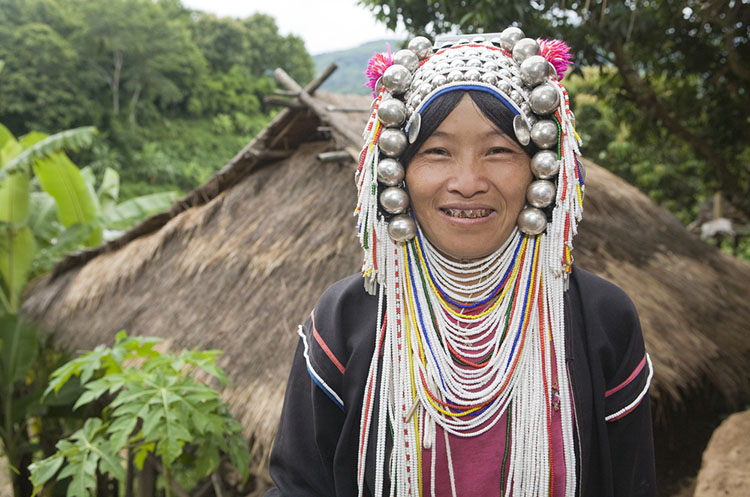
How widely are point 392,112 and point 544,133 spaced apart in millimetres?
312

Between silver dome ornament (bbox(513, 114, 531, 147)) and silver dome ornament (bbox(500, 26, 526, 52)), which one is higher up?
silver dome ornament (bbox(500, 26, 526, 52))

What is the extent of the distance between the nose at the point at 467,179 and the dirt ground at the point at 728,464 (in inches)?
74.7

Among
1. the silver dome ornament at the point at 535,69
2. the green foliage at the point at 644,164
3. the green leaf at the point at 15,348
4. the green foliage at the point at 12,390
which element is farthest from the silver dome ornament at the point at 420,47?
the green foliage at the point at 644,164

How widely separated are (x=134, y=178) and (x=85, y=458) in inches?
1023

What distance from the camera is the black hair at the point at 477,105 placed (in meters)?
1.21

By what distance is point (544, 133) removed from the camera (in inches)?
47.5

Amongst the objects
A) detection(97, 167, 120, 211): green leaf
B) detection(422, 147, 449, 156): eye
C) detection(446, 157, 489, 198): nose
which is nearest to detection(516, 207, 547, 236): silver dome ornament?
detection(446, 157, 489, 198): nose

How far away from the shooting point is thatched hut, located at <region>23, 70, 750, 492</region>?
11.3 ft

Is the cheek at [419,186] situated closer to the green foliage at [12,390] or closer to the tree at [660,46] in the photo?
→ the tree at [660,46]

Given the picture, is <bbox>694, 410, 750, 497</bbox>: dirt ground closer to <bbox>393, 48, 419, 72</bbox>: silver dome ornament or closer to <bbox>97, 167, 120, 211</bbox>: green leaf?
<bbox>393, 48, 419, 72</bbox>: silver dome ornament

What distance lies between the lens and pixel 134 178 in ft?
86.2

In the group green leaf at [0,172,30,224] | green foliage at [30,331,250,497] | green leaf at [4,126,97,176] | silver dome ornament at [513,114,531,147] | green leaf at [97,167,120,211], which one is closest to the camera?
silver dome ornament at [513,114,531,147]

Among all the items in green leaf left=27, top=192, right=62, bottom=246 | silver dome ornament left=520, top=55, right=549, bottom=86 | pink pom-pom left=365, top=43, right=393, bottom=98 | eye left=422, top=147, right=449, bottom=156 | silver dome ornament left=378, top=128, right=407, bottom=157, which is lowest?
green leaf left=27, top=192, right=62, bottom=246

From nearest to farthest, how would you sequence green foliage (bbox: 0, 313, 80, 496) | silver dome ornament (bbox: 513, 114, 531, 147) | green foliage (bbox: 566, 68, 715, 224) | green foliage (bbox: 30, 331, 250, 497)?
silver dome ornament (bbox: 513, 114, 531, 147), green foliage (bbox: 30, 331, 250, 497), green foliage (bbox: 0, 313, 80, 496), green foliage (bbox: 566, 68, 715, 224)
